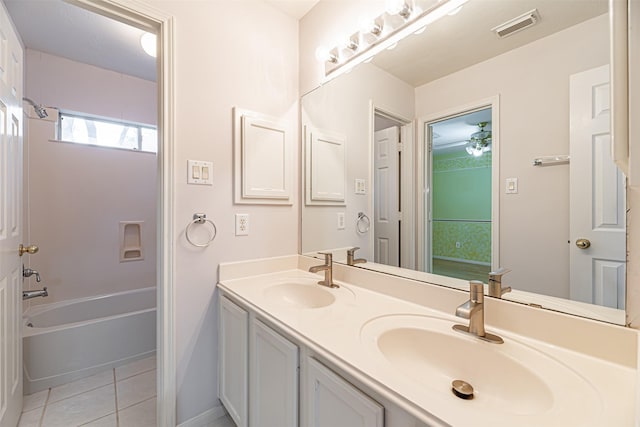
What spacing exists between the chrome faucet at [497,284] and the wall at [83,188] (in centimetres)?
297

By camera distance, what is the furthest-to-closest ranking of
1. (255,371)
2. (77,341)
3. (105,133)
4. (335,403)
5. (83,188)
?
1. (105,133)
2. (83,188)
3. (77,341)
4. (255,371)
5. (335,403)

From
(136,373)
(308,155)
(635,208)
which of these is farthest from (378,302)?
(136,373)

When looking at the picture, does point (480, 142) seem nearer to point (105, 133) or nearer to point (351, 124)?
point (351, 124)

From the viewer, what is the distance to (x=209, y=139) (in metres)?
1.42

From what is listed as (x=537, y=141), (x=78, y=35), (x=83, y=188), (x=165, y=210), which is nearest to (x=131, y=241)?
(x=83, y=188)

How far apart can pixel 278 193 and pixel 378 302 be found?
882 millimetres

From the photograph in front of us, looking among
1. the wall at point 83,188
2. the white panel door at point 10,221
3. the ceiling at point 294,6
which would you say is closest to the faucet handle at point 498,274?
the ceiling at point 294,6

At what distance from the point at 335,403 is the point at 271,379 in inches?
14.9

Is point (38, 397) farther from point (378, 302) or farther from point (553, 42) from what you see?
point (553, 42)

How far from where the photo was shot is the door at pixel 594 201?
726 mm

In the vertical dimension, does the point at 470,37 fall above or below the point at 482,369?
above

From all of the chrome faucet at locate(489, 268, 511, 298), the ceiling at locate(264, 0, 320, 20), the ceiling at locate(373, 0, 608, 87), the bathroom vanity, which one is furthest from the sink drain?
the ceiling at locate(264, 0, 320, 20)

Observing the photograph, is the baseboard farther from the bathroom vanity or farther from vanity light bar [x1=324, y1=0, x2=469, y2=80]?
vanity light bar [x1=324, y1=0, x2=469, y2=80]

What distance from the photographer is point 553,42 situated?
2.72ft
